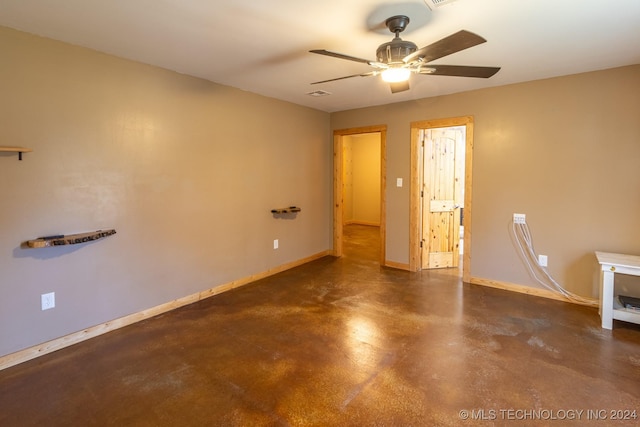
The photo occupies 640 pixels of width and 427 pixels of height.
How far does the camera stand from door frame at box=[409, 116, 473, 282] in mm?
4223

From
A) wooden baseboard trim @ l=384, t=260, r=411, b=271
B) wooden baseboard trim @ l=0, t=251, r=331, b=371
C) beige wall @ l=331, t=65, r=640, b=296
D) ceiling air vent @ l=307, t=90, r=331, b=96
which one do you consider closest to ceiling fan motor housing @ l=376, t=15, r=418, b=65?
ceiling air vent @ l=307, t=90, r=331, b=96

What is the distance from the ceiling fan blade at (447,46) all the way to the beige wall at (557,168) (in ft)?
7.74

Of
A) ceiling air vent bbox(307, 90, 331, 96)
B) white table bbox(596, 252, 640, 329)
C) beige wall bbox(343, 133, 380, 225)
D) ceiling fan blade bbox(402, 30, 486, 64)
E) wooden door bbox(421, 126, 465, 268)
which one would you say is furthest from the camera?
beige wall bbox(343, 133, 380, 225)

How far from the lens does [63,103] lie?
8.64 feet

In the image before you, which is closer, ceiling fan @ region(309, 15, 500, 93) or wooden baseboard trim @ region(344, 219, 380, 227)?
ceiling fan @ region(309, 15, 500, 93)

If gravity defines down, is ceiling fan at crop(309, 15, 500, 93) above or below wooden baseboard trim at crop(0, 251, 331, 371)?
above

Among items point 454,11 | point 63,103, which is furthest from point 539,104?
point 63,103

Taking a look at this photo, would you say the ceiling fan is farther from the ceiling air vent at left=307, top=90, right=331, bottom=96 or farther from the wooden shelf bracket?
the wooden shelf bracket

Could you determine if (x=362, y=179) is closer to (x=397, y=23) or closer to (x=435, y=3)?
(x=397, y=23)

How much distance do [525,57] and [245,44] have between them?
2538mm

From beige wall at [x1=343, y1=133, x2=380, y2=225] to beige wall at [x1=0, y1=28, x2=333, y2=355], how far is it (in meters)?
4.92

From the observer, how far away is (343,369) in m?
2.36

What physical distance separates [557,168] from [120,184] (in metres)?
4.58

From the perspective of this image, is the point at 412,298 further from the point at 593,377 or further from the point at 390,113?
the point at 390,113
